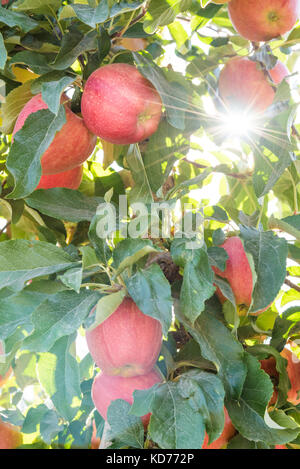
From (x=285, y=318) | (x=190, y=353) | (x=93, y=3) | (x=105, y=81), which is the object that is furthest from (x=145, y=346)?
(x=93, y=3)

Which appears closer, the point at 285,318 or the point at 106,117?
the point at 106,117

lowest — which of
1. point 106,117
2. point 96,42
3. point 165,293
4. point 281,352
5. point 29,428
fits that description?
point 29,428

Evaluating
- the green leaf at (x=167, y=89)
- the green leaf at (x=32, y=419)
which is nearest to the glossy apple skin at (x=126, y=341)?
the green leaf at (x=167, y=89)

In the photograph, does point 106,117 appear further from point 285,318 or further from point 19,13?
point 285,318

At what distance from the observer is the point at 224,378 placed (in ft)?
2.77

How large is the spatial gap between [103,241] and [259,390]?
0.33 m

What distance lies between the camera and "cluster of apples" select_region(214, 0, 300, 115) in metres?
1.04

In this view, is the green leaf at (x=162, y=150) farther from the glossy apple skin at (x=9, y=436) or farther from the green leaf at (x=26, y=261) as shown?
the glossy apple skin at (x=9, y=436)

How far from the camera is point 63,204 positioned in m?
0.98

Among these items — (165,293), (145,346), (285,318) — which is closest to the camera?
(165,293)

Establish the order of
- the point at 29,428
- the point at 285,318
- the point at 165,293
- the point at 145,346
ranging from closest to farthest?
the point at 165,293, the point at 145,346, the point at 285,318, the point at 29,428

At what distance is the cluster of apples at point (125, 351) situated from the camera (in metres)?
0.87

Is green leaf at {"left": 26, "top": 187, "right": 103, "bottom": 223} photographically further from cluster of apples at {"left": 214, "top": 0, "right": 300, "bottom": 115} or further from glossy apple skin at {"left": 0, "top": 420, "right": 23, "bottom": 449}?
glossy apple skin at {"left": 0, "top": 420, "right": 23, "bottom": 449}

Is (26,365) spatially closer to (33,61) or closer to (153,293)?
(153,293)
